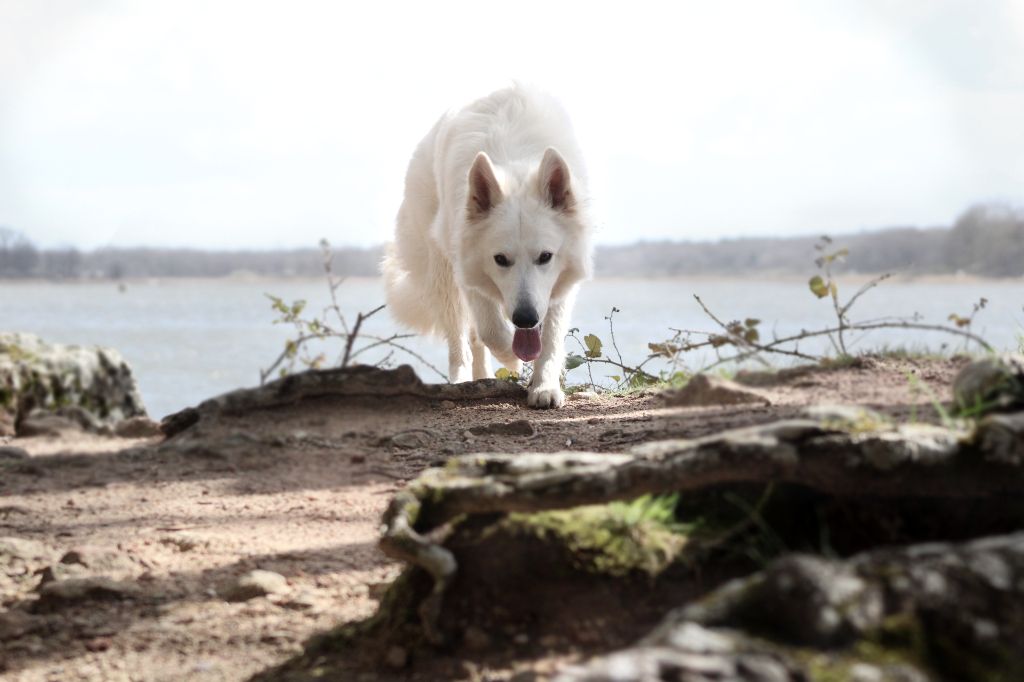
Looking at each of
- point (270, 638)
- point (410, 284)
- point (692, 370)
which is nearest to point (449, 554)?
point (270, 638)

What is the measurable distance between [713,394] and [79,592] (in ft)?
7.15

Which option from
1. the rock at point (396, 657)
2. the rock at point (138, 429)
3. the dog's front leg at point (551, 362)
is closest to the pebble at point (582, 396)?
the dog's front leg at point (551, 362)

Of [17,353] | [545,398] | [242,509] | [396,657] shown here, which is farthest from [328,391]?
[396,657]

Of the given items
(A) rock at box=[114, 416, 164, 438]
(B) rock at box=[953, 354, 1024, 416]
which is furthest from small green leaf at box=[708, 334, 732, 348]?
(A) rock at box=[114, 416, 164, 438]

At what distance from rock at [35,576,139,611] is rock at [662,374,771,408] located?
6.61 ft

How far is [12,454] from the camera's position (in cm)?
395

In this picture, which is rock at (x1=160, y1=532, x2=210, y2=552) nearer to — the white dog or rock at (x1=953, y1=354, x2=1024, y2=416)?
the white dog

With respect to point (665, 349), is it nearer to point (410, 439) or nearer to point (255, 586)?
point (410, 439)

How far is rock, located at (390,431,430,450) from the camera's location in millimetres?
4086

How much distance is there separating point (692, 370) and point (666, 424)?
1428mm

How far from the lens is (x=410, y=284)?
722cm

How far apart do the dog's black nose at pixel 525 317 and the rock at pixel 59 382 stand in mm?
1970

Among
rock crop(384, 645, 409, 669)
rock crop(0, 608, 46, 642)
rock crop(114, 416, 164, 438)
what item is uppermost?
rock crop(114, 416, 164, 438)

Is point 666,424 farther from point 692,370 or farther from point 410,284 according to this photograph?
point 410,284
